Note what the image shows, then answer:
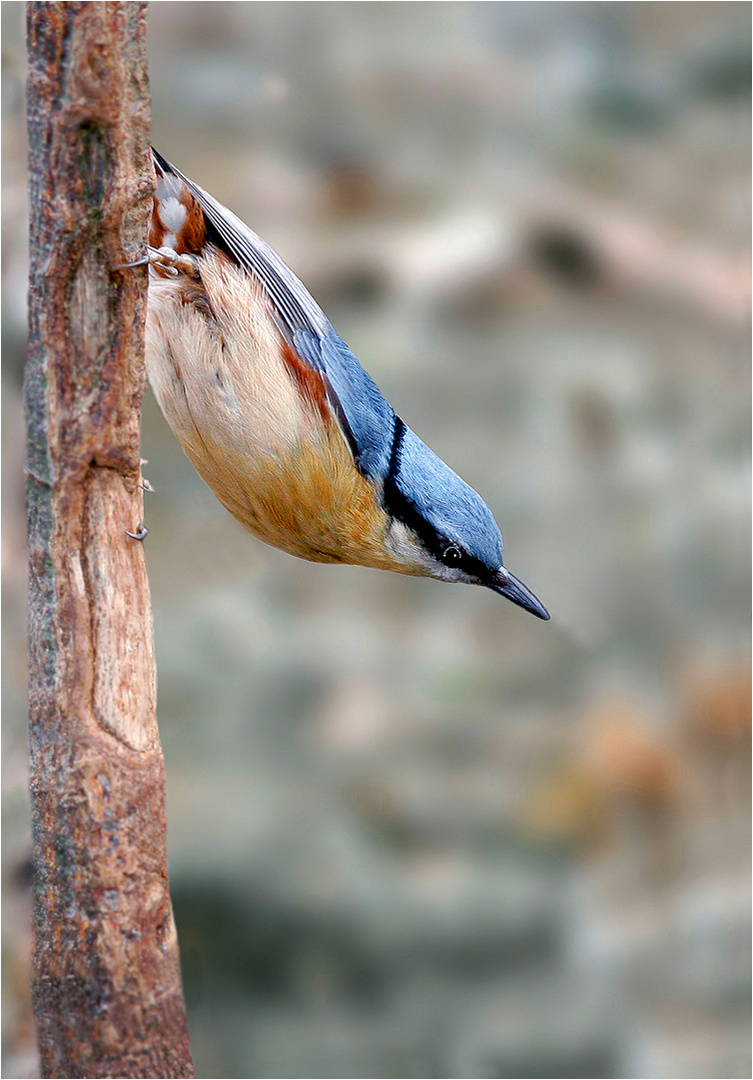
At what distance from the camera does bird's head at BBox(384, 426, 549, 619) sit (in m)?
1.46

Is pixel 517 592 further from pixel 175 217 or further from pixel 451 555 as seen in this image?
pixel 175 217

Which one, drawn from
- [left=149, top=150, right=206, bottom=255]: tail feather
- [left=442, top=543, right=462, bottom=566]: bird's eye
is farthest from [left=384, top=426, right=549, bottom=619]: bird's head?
[left=149, top=150, right=206, bottom=255]: tail feather

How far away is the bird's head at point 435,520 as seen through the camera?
1.46m

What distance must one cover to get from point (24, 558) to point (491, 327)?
2.78 m

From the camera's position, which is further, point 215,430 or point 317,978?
point 317,978

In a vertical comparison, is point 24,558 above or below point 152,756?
above

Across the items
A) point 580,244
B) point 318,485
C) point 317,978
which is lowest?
point 317,978

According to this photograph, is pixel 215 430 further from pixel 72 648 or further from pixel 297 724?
pixel 297 724

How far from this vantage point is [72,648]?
106 centimetres

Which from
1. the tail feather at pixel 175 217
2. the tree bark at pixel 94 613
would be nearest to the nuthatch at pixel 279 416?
the tail feather at pixel 175 217

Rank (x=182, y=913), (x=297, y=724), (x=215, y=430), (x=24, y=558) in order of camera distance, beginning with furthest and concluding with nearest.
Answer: (x=297, y=724) < (x=182, y=913) < (x=215, y=430) < (x=24, y=558)

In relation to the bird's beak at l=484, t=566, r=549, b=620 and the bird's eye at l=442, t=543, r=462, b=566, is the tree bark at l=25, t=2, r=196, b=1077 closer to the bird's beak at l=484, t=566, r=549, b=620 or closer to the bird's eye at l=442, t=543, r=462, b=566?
the bird's eye at l=442, t=543, r=462, b=566

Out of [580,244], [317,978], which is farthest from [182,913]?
[580,244]

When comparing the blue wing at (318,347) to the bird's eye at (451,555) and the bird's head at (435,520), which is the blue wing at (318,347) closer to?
the bird's head at (435,520)
